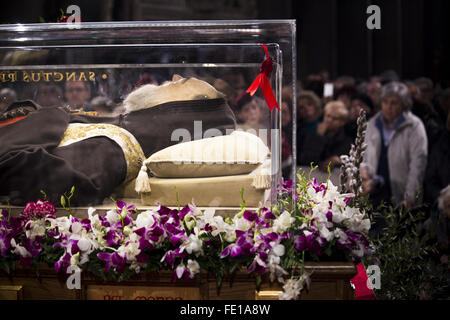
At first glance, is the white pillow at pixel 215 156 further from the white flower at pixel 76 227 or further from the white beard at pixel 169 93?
the white flower at pixel 76 227

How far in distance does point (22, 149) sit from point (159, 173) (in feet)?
1.62

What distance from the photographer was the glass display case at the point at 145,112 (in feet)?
5.49

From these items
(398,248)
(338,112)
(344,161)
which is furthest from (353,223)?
(338,112)

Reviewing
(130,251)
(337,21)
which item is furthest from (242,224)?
(337,21)

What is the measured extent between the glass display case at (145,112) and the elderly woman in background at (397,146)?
202cm

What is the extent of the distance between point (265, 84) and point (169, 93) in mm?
339

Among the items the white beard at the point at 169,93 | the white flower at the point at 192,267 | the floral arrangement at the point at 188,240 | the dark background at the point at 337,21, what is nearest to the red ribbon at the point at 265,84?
the white beard at the point at 169,93

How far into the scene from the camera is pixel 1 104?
1.78 metres


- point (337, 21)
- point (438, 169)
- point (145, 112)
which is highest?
point (337, 21)

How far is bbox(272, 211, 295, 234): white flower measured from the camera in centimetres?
158

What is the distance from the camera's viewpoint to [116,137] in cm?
171

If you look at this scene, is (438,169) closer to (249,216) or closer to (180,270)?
(249,216)

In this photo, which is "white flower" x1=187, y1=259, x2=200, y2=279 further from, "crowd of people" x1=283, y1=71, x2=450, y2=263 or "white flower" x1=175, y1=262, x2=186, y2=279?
"crowd of people" x1=283, y1=71, x2=450, y2=263

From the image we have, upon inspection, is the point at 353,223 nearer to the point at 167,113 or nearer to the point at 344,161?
the point at 344,161
